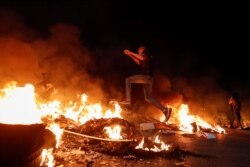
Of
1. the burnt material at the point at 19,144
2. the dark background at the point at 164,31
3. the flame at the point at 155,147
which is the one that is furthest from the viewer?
the dark background at the point at 164,31

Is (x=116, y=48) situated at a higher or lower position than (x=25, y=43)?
higher

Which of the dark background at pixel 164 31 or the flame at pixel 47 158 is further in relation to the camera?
the dark background at pixel 164 31

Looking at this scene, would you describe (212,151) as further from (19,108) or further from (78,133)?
(19,108)

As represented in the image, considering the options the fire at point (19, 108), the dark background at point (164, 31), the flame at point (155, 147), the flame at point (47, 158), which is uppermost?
the dark background at point (164, 31)

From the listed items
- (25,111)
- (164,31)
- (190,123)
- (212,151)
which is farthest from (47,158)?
(164,31)

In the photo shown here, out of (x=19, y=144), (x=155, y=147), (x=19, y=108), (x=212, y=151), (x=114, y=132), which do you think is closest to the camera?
(x=19, y=144)

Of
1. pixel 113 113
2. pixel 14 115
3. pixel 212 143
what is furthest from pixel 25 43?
pixel 212 143

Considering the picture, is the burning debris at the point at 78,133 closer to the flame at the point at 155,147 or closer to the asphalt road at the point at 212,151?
the flame at the point at 155,147

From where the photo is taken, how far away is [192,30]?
2131 centimetres

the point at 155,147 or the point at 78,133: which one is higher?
the point at 78,133

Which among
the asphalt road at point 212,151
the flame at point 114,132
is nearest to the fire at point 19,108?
the flame at point 114,132

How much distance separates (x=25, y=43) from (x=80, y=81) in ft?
9.84

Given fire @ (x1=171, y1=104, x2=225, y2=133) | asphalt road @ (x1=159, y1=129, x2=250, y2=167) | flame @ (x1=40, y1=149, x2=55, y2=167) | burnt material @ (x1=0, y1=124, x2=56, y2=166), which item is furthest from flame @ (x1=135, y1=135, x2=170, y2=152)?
fire @ (x1=171, y1=104, x2=225, y2=133)

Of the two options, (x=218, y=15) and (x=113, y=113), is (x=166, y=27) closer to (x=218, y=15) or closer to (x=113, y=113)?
(x=218, y=15)
